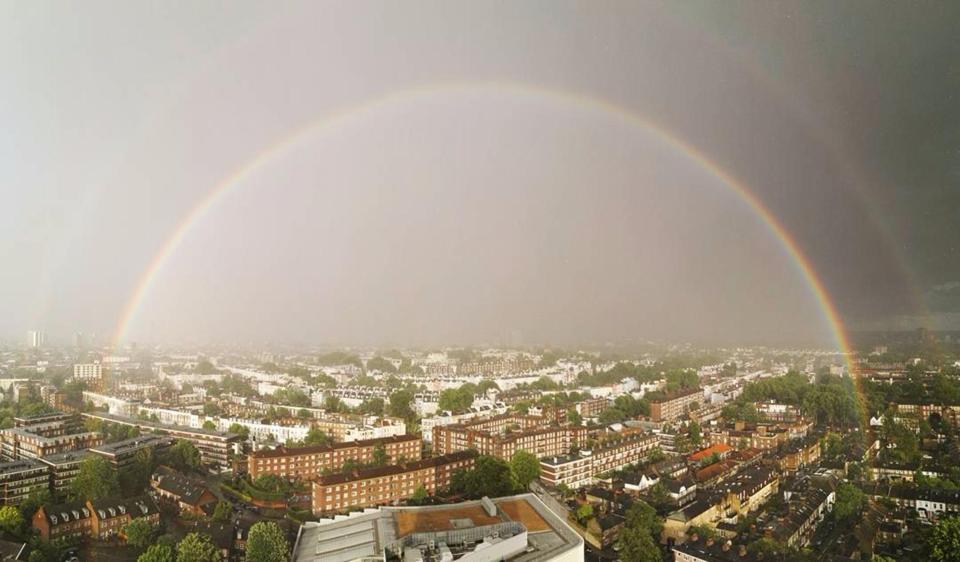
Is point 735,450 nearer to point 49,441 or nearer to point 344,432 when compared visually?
point 344,432

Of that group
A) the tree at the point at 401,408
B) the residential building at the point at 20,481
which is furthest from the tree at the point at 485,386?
the residential building at the point at 20,481

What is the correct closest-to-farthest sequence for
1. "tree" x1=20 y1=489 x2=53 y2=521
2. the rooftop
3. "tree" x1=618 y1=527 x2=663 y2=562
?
1. "tree" x1=618 y1=527 x2=663 y2=562
2. "tree" x1=20 y1=489 x2=53 y2=521
3. the rooftop

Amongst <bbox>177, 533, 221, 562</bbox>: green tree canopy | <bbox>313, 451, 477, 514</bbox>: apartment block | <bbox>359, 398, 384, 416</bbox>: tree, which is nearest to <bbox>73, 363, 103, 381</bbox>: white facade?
<bbox>359, 398, 384, 416</bbox>: tree

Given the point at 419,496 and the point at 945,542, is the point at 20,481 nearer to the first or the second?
the point at 419,496

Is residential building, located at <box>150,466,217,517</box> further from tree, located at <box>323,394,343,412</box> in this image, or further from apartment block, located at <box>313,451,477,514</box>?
tree, located at <box>323,394,343,412</box>

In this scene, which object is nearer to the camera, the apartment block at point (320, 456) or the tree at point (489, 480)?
the tree at point (489, 480)

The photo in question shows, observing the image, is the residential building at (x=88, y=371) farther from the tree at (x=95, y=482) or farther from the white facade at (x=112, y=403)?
the tree at (x=95, y=482)
